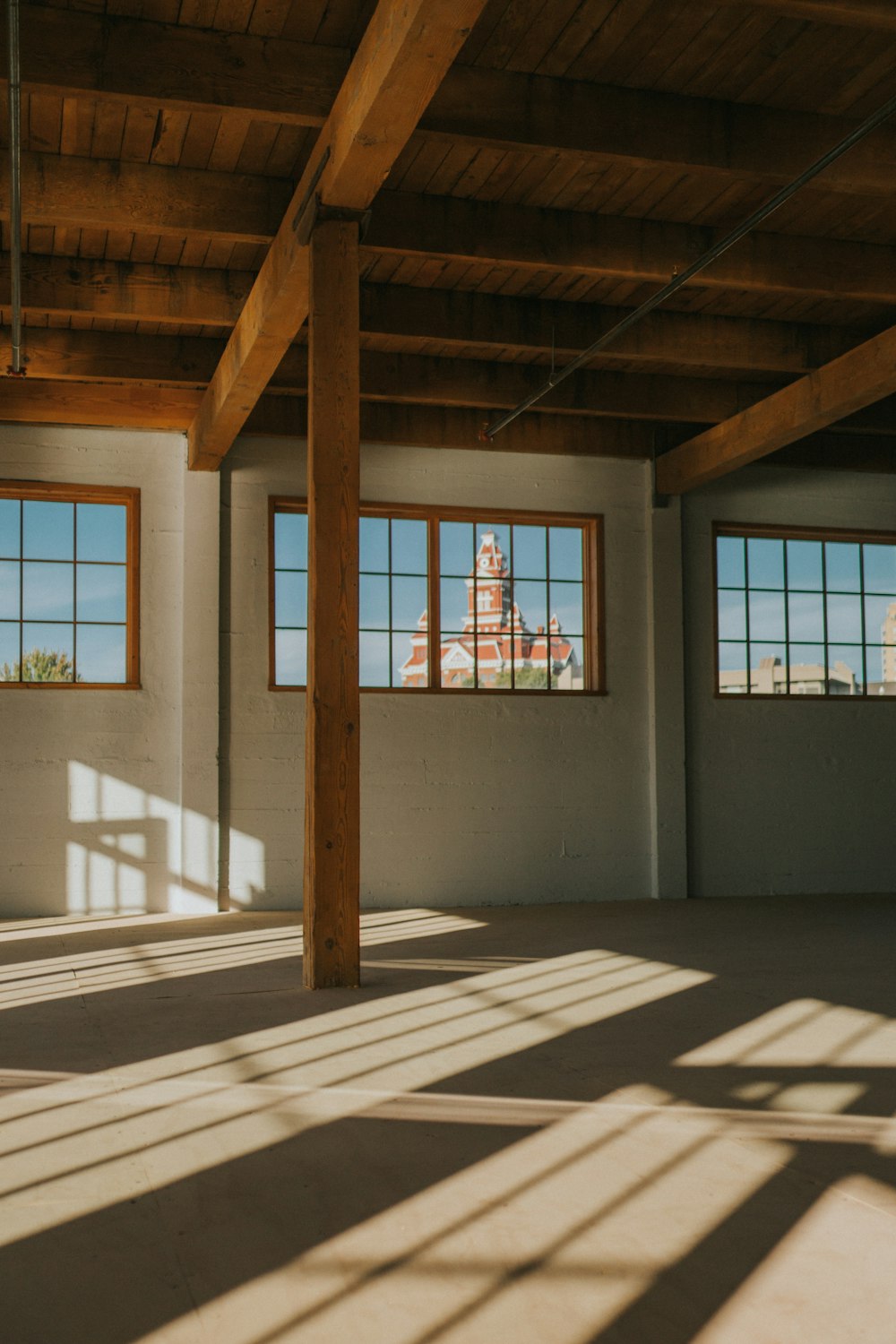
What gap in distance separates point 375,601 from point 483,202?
3647 mm

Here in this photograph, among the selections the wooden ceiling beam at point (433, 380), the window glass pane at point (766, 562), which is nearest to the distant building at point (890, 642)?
the window glass pane at point (766, 562)

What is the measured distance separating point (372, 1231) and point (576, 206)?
5.21 m

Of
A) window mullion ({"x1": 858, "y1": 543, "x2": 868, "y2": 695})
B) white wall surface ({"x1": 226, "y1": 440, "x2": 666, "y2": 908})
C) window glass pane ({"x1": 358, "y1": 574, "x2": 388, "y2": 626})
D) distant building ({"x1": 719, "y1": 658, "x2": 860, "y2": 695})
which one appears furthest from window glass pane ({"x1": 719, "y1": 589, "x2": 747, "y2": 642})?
window glass pane ({"x1": 358, "y1": 574, "x2": 388, "y2": 626})

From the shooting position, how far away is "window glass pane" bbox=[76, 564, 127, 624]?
8.52 meters

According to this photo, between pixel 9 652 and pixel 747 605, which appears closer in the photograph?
pixel 9 652

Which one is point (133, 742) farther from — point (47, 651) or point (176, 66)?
point (176, 66)

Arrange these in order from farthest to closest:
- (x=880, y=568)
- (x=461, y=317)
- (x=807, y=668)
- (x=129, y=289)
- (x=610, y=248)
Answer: (x=880, y=568), (x=807, y=668), (x=461, y=317), (x=129, y=289), (x=610, y=248)

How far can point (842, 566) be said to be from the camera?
33.5 feet

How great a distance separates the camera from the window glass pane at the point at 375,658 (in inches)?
357

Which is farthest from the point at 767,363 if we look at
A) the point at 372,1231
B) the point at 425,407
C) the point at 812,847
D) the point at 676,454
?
the point at 372,1231

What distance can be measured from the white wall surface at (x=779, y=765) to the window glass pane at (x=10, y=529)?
5.16m

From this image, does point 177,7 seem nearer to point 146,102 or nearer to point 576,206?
point 146,102

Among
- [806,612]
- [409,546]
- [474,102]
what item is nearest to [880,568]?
[806,612]

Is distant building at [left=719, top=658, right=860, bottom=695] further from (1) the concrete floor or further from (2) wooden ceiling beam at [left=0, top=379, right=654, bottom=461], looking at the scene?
(1) the concrete floor
